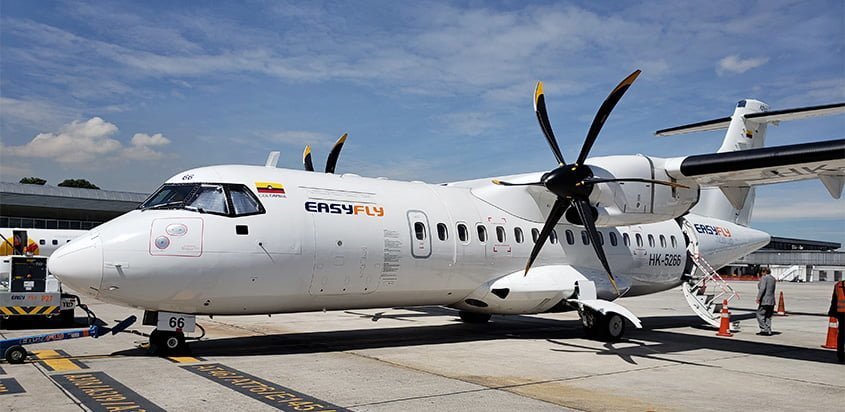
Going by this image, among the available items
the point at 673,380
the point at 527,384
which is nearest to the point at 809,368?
the point at 673,380

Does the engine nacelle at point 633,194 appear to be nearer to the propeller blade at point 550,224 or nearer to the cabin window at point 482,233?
the propeller blade at point 550,224

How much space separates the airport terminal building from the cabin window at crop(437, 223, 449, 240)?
51.9 metres

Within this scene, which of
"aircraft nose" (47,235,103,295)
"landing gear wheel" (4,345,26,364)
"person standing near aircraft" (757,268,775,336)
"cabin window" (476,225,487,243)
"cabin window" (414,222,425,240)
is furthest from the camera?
"person standing near aircraft" (757,268,775,336)

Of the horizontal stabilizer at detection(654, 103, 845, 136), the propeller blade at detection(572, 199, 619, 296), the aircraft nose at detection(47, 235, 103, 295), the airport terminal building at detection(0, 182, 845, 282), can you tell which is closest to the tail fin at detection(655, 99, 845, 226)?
the horizontal stabilizer at detection(654, 103, 845, 136)

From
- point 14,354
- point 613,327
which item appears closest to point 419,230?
point 613,327

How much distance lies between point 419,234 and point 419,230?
3.2 inches

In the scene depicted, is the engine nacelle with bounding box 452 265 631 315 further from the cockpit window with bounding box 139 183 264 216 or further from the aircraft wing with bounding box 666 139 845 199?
the cockpit window with bounding box 139 183 264 216

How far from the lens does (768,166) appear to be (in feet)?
41.5

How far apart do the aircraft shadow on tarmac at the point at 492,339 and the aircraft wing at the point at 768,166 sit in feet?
11.1

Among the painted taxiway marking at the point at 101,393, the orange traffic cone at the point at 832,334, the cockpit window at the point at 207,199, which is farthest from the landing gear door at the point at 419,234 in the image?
the orange traffic cone at the point at 832,334

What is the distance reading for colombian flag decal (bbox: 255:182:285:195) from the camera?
1145 cm

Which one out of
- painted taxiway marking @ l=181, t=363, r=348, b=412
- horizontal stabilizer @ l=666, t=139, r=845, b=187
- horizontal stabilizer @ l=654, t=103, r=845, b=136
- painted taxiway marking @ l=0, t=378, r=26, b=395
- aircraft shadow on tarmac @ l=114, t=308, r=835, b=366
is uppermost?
horizontal stabilizer @ l=654, t=103, r=845, b=136

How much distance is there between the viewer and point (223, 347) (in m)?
12.1

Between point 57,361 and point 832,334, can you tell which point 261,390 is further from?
point 832,334
